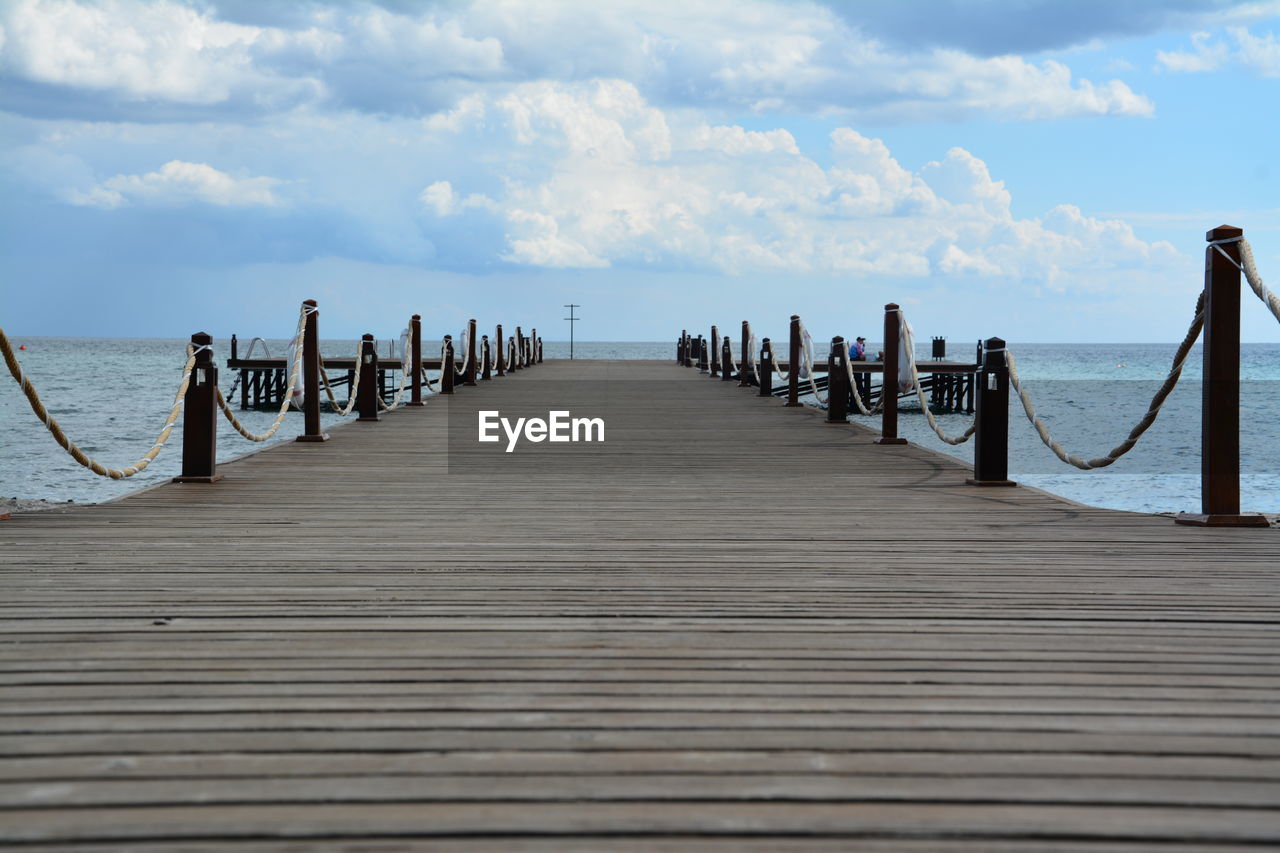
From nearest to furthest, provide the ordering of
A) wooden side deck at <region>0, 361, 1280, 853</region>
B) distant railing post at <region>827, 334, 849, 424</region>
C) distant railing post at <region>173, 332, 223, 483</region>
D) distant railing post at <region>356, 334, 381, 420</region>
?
wooden side deck at <region>0, 361, 1280, 853</region> → distant railing post at <region>173, 332, 223, 483</region> → distant railing post at <region>827, 334, 849, 424</region> → distant railing post at <region>356, 334, 381, 420</region>

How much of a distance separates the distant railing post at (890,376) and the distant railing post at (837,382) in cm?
114

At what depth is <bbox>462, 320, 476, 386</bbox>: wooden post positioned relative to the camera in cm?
2016

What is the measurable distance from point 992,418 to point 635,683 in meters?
5.14

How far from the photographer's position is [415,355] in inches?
607

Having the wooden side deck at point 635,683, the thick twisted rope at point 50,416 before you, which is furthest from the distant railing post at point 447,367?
the wooden side deck at point 635,683

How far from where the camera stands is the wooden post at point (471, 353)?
20156 mm

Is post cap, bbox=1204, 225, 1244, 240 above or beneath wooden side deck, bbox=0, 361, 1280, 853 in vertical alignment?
above

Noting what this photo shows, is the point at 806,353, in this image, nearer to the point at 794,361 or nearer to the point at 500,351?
the point at 794,361

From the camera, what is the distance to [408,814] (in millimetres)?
2078

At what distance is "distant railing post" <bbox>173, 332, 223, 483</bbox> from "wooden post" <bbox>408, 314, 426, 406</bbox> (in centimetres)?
747

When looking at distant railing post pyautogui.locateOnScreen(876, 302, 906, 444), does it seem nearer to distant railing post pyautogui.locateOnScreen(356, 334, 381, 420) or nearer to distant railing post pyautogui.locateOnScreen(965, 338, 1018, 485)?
distant railing post pyautogui.locateOnScreen(965, 338, 1018, 485)
